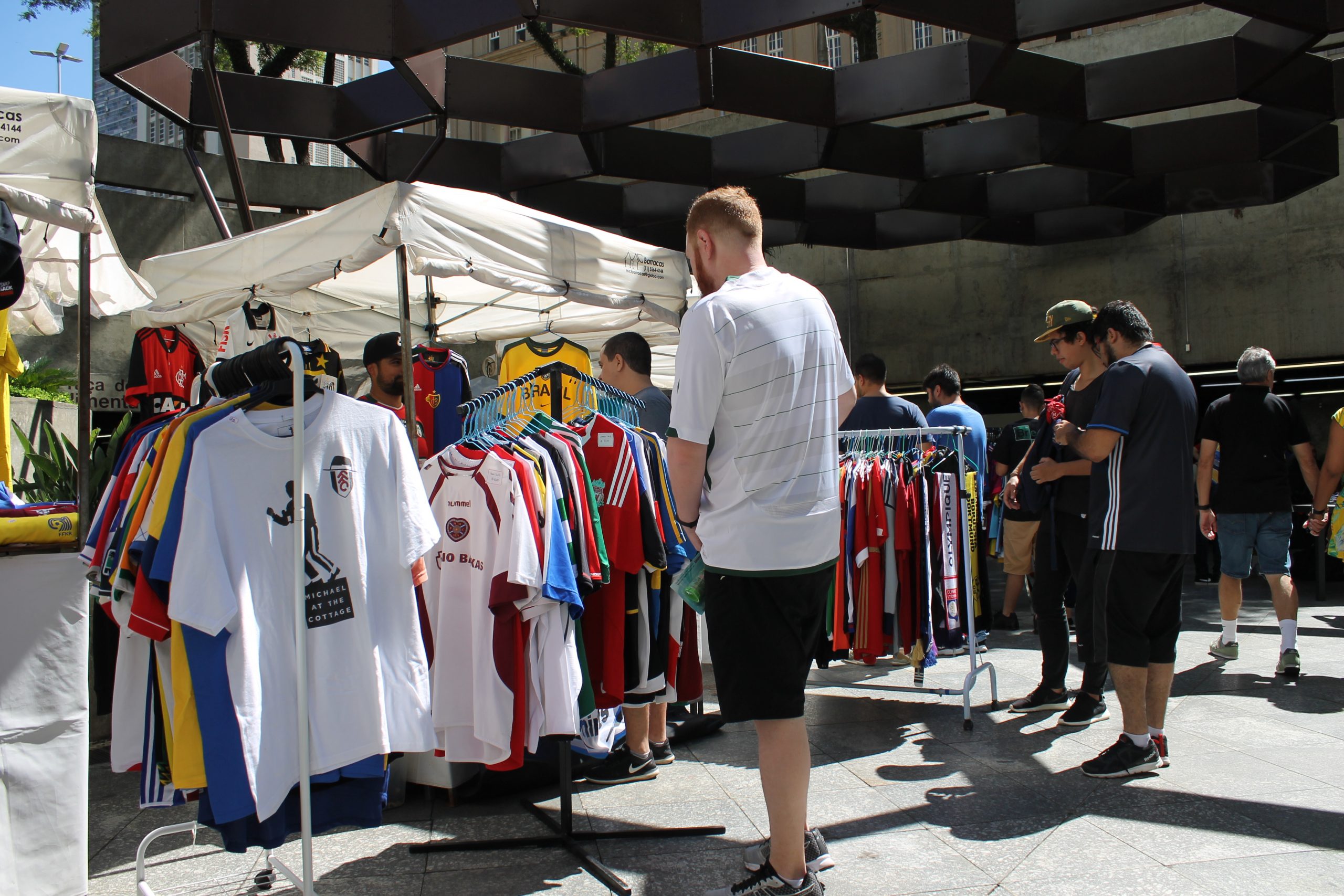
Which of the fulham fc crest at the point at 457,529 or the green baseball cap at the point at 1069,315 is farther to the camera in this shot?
the green baseball cap at the point at 1069,315

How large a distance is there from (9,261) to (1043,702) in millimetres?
4974

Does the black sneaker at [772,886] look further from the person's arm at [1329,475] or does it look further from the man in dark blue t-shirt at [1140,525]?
the person's arm at [1329,475]

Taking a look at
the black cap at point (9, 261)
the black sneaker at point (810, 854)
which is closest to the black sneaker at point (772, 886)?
the black sneaker at point (810, 854)

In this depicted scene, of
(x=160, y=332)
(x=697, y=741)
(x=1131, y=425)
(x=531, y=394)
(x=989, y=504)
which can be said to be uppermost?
(x=160, y=332)

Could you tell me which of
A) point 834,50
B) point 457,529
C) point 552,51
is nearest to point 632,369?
point 457,529

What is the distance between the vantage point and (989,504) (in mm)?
8617

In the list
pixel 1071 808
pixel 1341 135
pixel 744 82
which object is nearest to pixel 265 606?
pixel 1071 808

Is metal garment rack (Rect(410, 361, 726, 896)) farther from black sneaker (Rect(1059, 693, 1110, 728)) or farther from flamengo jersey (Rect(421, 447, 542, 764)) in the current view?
black sneaker (Rect(1059, 693, 1110, 728))

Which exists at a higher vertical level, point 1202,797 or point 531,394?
point 531,394

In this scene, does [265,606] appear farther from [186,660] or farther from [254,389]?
[254,389]

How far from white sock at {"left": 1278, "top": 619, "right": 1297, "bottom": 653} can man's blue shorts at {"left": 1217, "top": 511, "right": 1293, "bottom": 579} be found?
0.29 meters

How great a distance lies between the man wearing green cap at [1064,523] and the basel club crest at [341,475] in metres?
3.09

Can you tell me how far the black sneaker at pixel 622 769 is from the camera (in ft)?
13.4

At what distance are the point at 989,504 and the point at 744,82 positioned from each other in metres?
4.31
